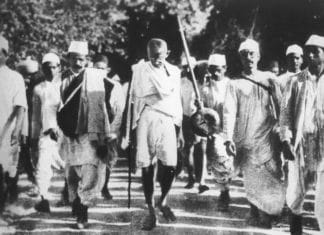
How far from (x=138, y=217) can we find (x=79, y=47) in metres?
1.97

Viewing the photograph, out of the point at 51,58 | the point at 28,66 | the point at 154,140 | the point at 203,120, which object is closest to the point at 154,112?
the point at 154,140

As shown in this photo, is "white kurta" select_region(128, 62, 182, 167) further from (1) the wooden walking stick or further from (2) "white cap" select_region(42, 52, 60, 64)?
(2) "white cap" select_region(42, 52, 60, 64)

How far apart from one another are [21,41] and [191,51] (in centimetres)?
230

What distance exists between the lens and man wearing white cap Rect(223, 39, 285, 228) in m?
6.32

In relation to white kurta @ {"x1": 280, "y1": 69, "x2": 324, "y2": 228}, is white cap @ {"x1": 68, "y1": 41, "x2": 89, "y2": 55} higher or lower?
higher

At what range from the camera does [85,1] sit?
682 centimetres

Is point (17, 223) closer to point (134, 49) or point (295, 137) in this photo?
point (134, 49)

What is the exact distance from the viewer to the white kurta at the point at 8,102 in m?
5.96

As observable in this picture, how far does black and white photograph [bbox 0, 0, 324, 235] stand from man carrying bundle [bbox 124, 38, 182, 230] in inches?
0.5

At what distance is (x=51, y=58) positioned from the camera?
682cm

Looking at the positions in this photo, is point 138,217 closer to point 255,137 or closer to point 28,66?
point 255,137

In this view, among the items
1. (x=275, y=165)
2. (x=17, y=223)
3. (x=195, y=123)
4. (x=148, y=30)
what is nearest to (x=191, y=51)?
(x=148, y=30)

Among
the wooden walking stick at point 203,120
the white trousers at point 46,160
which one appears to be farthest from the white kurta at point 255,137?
Result: the white trousers at point 46,160

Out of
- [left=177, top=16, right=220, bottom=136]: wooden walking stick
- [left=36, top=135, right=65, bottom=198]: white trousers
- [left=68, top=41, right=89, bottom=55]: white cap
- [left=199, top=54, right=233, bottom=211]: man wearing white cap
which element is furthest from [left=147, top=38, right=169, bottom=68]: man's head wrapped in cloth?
[left=36, top=135, right=65, bottom=198]: white trousers
